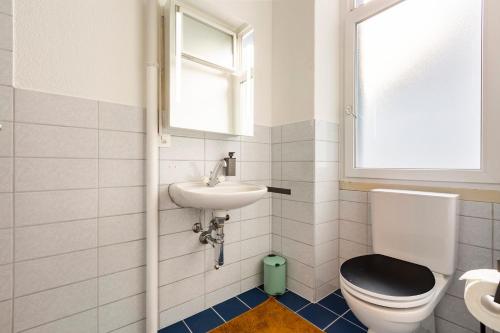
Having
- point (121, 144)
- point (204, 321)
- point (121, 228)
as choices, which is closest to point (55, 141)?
point (121, 144)

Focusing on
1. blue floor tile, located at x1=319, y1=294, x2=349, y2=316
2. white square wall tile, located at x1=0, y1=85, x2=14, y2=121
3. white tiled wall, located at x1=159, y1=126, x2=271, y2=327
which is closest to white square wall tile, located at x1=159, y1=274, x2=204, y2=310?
white tiled wall, located at x1=159, y1=126, x2=271, y2=327

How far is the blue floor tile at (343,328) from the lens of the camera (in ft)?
4.01

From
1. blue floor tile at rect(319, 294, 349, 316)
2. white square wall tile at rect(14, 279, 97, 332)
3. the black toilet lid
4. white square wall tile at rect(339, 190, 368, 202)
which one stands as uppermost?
white square wall tile at rect(339, 190, 368, 202)

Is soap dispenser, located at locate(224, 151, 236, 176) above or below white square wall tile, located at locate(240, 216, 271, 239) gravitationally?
above

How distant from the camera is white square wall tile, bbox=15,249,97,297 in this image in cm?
91

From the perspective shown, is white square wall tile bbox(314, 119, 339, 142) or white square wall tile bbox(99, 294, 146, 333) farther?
white square wall tile bbox(314, 119, 339, 142)

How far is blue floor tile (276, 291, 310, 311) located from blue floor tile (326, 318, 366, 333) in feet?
0.74

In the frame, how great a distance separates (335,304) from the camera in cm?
146

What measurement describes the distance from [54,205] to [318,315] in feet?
4.98

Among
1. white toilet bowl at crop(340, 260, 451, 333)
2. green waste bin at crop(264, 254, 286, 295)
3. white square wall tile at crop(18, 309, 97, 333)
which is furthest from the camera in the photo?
green waste bin at crop(264, 254, 286, 295)

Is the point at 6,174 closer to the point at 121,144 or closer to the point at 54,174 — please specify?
the point at 54,174

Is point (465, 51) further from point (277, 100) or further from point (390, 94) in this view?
point (277, 100)

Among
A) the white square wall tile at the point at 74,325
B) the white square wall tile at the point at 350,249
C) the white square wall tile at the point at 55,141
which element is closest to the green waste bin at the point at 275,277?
the white square wall tile at the point at 350,249

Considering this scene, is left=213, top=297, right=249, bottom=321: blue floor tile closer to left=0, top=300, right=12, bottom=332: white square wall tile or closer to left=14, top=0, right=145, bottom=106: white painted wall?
left=0, top=300, right=12, bottom=332: white square wall tile
